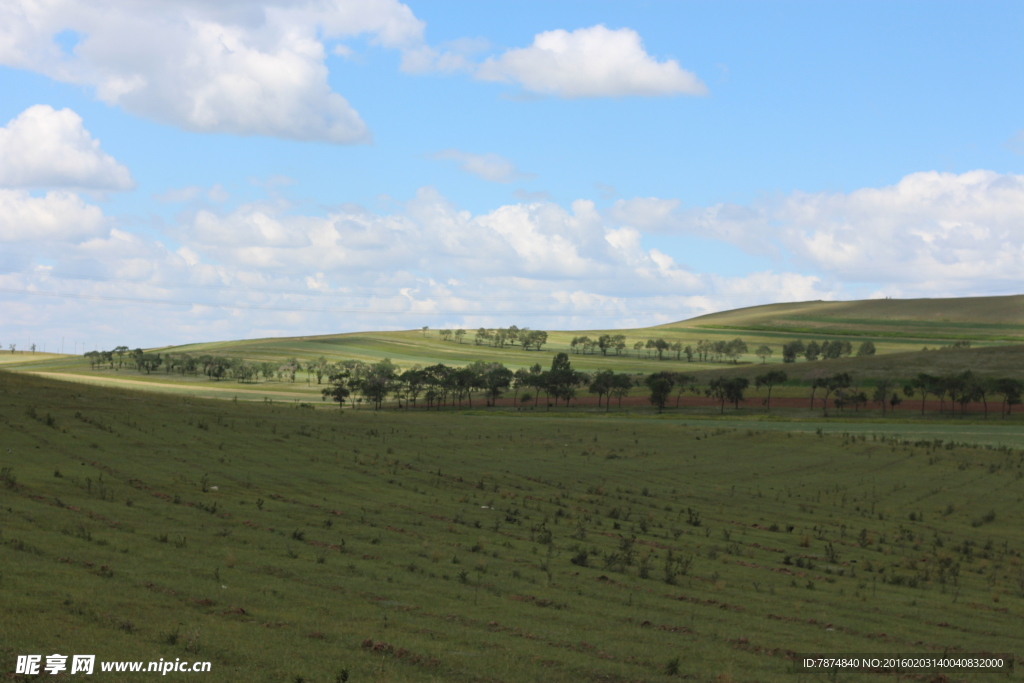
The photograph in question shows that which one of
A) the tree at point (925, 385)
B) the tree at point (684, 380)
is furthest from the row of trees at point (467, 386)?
the tree at point (925, 385)

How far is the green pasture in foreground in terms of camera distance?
12.7 meters

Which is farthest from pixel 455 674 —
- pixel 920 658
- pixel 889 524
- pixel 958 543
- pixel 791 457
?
pixel 791 457

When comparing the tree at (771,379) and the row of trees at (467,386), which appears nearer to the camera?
the tree at (771,379)

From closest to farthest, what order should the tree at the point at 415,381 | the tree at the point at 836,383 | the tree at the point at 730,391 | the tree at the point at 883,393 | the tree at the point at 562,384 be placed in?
the tree at the point at 883,393 → the tree at the point at 836,383 → the tree at the point at 730,391 → the tree at the point at 562,384 → the tree at the point at 415,381

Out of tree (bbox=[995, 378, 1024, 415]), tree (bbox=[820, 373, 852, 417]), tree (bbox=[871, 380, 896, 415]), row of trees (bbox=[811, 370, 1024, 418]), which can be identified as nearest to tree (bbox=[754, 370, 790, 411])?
tree (bbox=[820, 373, 852, 417])

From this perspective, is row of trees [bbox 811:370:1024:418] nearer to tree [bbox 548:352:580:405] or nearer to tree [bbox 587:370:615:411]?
tree [bbox 587:370:615:411]

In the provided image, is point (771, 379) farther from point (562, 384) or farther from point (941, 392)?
point (562, 384)

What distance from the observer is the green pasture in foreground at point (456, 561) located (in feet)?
41.7

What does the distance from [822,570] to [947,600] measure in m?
3.67

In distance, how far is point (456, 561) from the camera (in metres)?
20.5

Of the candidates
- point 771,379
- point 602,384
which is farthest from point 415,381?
point 771,379

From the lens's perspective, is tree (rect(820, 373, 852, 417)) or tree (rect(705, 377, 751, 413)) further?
tree (rect(705, 377, 751, 413))

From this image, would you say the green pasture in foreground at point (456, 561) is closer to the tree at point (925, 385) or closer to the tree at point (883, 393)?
the tree at point (883, 393)

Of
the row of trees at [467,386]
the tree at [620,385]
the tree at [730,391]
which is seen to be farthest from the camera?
the row of trees at [467,386]
